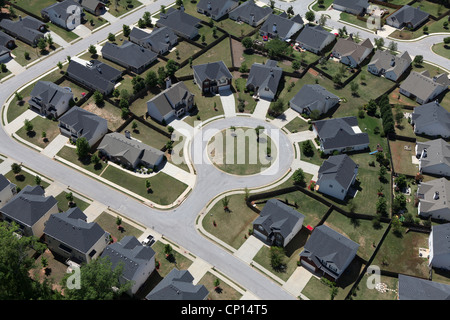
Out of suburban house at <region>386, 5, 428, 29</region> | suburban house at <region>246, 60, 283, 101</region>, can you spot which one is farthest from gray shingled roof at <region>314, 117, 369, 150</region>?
suburban house at <region>386, 5, 428, 29</region>

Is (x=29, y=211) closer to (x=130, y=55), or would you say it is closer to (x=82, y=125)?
(x=82, y=125)

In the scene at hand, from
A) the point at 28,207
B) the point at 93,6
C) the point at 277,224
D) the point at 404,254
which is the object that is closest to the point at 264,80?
the point at 277,224

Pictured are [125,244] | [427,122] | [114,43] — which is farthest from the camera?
[114,43]

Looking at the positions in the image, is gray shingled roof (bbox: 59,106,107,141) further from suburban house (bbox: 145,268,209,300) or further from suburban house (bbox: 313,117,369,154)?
suburban house (bbox: 313,117,369,154)

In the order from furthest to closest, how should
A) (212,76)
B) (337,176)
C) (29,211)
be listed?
(212,76), (337,176), (29,211)

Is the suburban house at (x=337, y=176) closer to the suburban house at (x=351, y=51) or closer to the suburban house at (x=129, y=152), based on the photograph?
the suburban house at (x=129, y=152)
